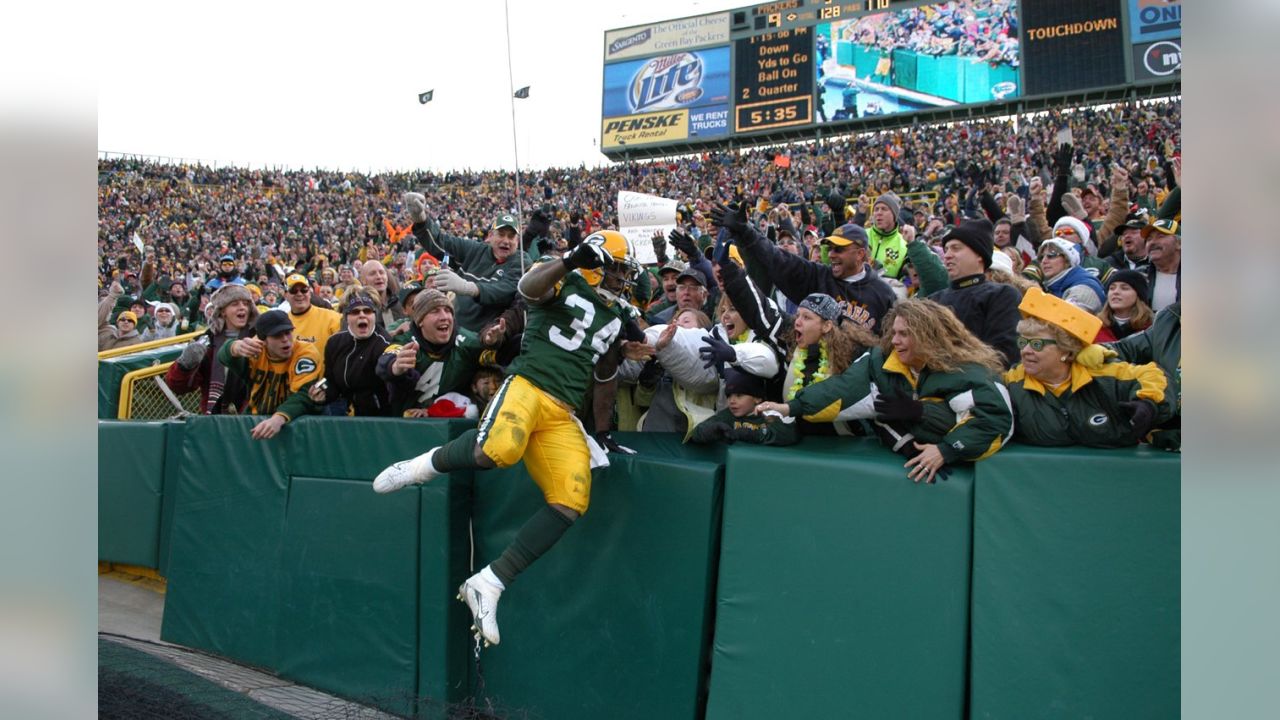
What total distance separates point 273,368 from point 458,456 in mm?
2909

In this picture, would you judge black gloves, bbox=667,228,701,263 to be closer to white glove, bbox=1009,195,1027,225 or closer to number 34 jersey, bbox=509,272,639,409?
number 34 jersey, bbox=509,272,639,409

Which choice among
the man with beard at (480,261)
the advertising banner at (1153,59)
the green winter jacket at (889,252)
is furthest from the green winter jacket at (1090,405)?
the advertising banner at (1153,59)

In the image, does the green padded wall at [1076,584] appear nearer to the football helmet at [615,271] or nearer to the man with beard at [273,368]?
the football helmet at [615,271]

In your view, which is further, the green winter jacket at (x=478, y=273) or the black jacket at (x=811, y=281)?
the green winter jacket at (x=478, y=273)

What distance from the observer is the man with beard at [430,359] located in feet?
18.1

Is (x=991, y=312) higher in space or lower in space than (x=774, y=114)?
lower

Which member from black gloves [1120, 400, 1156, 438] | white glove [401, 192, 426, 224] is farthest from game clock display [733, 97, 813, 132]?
black gloves [1120, 400, 1156, 438]

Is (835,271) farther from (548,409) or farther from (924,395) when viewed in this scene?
(548,409)

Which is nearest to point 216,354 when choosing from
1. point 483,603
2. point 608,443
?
point 608,443

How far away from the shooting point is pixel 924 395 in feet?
12.9

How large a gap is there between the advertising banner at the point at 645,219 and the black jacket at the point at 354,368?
2.20 metres

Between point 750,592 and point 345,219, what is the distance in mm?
34810

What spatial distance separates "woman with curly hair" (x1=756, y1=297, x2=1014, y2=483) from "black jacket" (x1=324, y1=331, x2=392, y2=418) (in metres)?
2.71

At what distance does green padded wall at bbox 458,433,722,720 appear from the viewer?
4383mm
